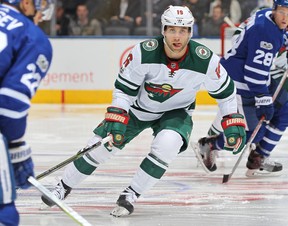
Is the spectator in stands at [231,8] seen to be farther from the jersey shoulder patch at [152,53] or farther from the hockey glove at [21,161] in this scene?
the hockey glove at [21,161]

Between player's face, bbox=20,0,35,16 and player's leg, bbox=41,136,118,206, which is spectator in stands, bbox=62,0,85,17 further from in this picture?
player's face, bbox=20,0,35,16

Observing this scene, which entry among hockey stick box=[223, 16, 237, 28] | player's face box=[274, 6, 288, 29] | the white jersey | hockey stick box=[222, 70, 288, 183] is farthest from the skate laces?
hockey stick box=[223, 16, 237, 28]

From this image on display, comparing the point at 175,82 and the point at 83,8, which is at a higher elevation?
the point at 175,82

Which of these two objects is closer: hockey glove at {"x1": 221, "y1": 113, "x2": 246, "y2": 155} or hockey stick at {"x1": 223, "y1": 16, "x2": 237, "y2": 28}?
hockey glove at {"x1": 221, "y1": 113, "x2": 246, "y2": 155}

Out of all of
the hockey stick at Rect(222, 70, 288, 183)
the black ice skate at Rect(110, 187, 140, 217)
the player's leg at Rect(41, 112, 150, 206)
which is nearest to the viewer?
the black ice skate at Rect(110, 187, 140, 217)

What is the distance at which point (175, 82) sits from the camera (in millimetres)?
4238

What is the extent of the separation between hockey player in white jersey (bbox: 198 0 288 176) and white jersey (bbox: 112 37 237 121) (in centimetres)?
86

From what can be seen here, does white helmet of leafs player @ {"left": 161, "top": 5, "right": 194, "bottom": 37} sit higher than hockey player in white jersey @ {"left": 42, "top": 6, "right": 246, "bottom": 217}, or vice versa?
white helmet of leafs player @ {"left": 161, "top": 5, "right": 194, "bottom": 37}

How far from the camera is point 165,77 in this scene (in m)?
4.22

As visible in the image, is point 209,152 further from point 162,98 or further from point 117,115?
point 117,115

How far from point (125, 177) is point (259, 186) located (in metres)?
0.79

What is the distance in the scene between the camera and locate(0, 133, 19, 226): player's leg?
8.67 ft

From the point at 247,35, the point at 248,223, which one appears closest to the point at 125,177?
the point at 247,35

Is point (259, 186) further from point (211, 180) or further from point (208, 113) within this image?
point (208, 113)
